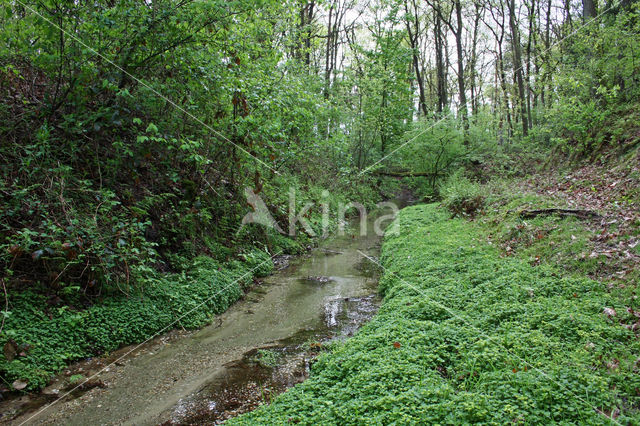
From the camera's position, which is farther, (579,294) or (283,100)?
(283,100)

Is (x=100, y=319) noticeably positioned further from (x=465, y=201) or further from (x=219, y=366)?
(x=465, y=201)

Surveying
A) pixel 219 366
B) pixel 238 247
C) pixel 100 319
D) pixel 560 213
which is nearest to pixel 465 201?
pixel 560 213

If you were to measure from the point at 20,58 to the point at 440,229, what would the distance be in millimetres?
9626

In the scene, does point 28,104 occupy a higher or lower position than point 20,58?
lower

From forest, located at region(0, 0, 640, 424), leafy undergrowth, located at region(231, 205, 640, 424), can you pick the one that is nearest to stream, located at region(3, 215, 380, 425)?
forest, located at region(0, 0, 640, 424)

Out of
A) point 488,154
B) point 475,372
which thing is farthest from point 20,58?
point 488,154

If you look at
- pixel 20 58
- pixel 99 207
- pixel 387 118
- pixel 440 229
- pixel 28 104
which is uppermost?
pixel 387 118

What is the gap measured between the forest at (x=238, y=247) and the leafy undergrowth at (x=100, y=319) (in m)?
0.03

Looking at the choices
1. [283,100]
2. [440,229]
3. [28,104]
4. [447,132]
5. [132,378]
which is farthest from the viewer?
[447,132]

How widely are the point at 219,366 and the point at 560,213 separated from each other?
21.7ft

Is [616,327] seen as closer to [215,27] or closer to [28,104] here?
[215,27]

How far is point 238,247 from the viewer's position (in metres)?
8.70

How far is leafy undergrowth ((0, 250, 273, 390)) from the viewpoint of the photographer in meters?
4.14

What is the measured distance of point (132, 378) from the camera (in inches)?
176
